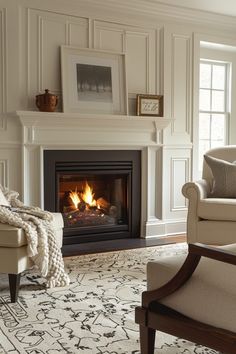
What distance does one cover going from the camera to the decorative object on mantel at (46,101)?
4074 mm

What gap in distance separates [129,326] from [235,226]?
1.71 m

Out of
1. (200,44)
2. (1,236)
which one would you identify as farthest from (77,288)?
(200,44)

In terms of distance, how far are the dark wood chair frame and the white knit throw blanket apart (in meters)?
1.09

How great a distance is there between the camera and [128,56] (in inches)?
186

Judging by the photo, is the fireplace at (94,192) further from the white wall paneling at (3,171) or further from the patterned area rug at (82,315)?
the patterned area rug at (82,315)

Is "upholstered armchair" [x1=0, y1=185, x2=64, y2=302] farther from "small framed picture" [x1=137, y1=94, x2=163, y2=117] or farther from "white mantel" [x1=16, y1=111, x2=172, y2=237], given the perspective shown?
"small framed picture" [x1=137, y1=94, x2=163, y2=117]

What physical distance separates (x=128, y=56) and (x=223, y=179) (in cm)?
168

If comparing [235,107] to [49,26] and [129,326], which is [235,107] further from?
[129,326]

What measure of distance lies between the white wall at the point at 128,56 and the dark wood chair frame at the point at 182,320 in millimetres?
2553

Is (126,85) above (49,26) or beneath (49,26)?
beneath

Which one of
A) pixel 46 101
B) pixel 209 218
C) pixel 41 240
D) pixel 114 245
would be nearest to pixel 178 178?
pixel 114 245

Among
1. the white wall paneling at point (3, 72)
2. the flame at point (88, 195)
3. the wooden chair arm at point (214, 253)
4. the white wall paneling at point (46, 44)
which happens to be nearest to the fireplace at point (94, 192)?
the flame at point (88, 195)

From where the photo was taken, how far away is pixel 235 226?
3.76m

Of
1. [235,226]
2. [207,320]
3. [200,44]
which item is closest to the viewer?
[207,320]
